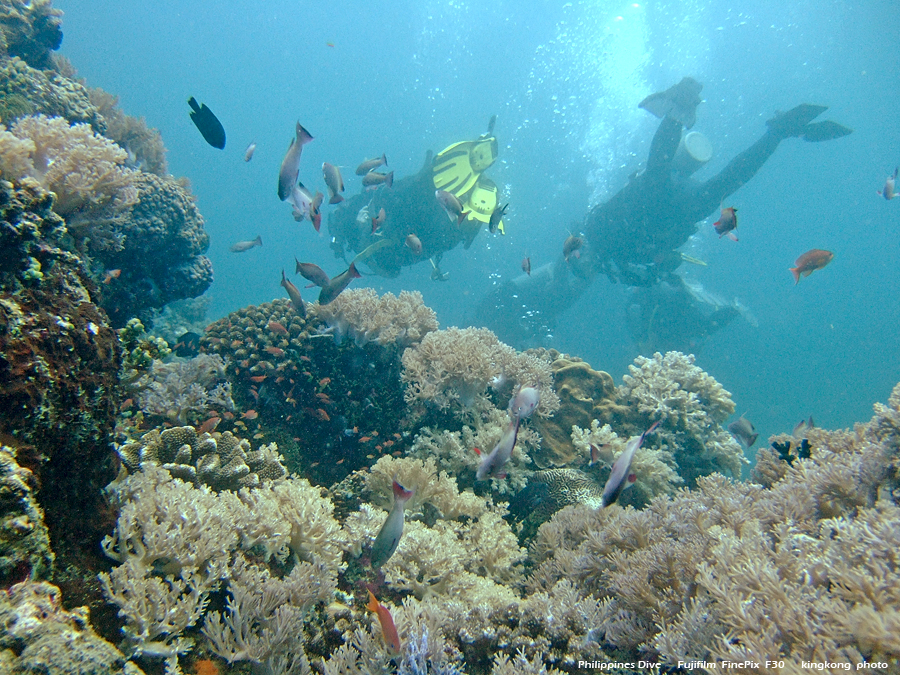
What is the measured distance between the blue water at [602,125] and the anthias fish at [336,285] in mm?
30707

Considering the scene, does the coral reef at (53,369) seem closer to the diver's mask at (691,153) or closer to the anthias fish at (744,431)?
the anthias fish at (744,431)

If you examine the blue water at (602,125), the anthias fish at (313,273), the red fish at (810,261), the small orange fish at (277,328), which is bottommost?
the small orange fish at (277,328)

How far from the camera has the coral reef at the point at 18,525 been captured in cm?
167

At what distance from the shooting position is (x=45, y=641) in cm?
155

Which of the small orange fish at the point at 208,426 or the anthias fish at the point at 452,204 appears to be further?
the anthias fish at the point at 452,204

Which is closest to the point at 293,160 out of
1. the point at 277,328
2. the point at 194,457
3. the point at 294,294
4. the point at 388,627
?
the point at 294,294

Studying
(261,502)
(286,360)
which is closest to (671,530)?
(261,502)

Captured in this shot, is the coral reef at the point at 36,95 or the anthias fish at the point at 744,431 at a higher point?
the coral reef at the point at 36,95

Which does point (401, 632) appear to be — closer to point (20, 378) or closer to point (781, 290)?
point (20, 378)

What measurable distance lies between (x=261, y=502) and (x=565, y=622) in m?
2.37

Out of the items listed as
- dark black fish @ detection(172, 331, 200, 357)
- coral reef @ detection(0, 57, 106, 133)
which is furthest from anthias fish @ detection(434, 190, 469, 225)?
coral reef @ detection(0, 57, 106, 133)

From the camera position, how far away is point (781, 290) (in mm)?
79938

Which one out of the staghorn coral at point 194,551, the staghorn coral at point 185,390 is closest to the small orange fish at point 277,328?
the staghorn coral at point 185,390

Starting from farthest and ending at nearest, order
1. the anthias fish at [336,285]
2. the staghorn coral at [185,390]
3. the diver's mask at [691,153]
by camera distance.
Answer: the diver's mask at [691,153]
the anthias fish at [336,285]
the staghorn coral at [185,390]
